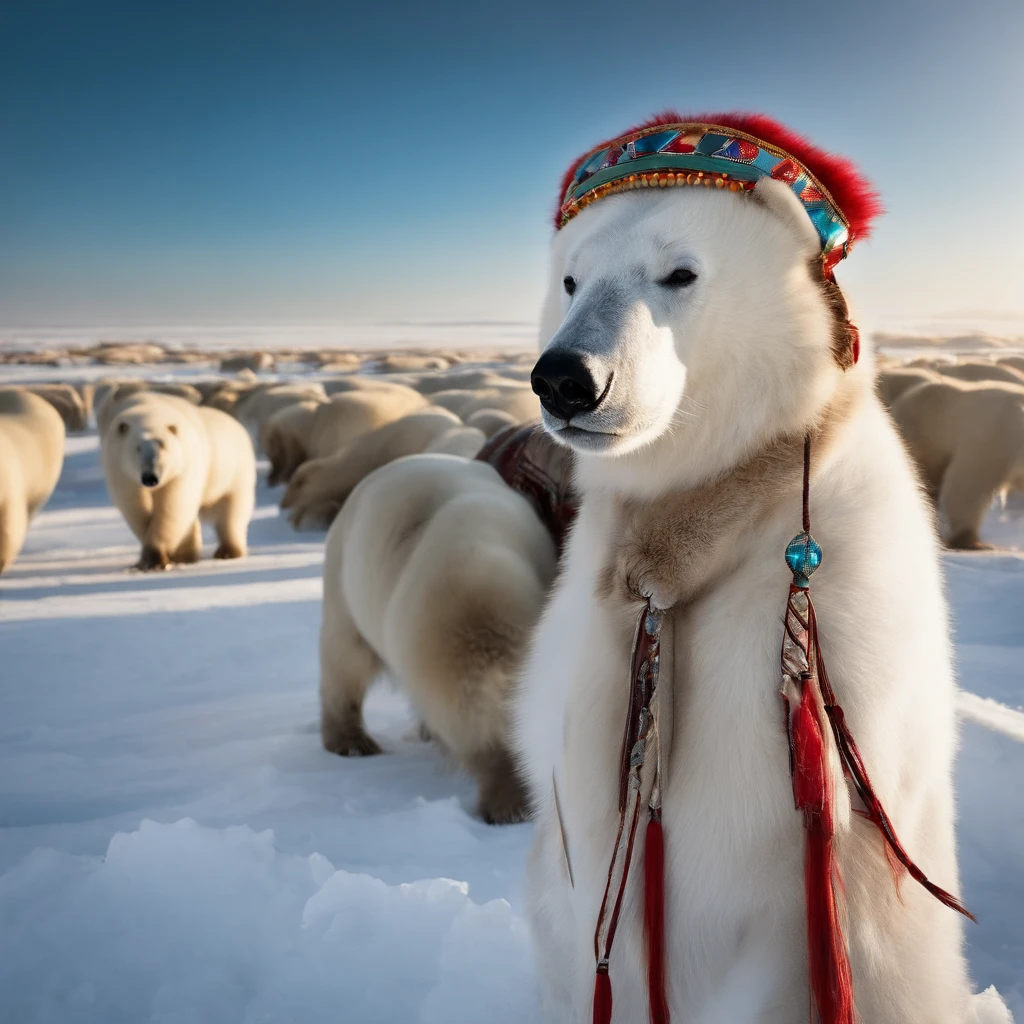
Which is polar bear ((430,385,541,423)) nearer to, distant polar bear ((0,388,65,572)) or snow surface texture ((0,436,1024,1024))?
snow surface texture ((0,436,1024,1024))

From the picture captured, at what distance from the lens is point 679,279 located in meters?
1.06

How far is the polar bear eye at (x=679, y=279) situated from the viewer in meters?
1.06

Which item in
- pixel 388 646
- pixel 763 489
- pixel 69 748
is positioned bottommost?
pixel 69 748

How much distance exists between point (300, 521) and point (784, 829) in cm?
765

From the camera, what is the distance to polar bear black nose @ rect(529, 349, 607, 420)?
37.3 inches

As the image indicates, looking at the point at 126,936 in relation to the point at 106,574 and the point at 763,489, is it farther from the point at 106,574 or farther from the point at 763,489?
the point at 106,574

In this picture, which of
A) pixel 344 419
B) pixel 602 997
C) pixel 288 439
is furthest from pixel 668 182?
pixel 288 439

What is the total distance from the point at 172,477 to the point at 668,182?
5.81 metres

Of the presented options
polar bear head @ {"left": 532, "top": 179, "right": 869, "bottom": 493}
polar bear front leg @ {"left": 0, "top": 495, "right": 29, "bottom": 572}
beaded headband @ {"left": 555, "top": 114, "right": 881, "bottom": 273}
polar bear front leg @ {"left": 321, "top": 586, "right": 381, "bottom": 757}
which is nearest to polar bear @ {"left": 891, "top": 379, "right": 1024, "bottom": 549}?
polar bear front leg @ {"left": 321, "top": 586, "right": 381, "bottom": 757}

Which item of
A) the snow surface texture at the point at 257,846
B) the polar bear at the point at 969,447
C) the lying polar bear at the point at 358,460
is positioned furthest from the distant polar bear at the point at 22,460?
the polar bear at the point at 969,447

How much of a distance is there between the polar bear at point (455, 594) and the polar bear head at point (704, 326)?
147cm

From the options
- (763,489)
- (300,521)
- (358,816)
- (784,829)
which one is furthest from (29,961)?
(300,521)

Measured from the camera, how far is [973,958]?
1.84 metres

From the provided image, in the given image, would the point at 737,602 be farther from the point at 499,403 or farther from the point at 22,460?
the point at 499,403
